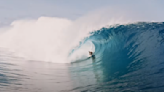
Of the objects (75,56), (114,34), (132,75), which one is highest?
(114,34)

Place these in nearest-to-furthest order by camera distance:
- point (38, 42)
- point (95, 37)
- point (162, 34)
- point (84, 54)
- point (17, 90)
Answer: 1. point (17, 90)
2. point (162, 34)
3. point (84, 54)
4. point (95, 37)
5. point (38, 42)

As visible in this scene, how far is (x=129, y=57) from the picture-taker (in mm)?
9352

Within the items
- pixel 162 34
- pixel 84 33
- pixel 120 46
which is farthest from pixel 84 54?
pixel 162 34

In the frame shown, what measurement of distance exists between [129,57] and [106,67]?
1.90 meters

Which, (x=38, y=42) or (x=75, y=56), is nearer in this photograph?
(x=75, y=56)

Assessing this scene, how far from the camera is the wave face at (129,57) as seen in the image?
193 inches

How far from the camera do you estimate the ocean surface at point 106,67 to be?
4938 mm

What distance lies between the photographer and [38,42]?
15625mm

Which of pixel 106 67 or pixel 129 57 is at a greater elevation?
pixel 129 57

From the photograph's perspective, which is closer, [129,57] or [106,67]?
[106,67]

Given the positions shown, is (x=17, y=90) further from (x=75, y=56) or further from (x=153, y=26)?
(x=153, y=26)

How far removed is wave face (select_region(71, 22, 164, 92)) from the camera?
4.90 metres

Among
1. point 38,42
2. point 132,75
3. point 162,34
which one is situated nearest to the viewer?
A: point 132,75

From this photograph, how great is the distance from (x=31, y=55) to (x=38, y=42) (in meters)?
2.03
